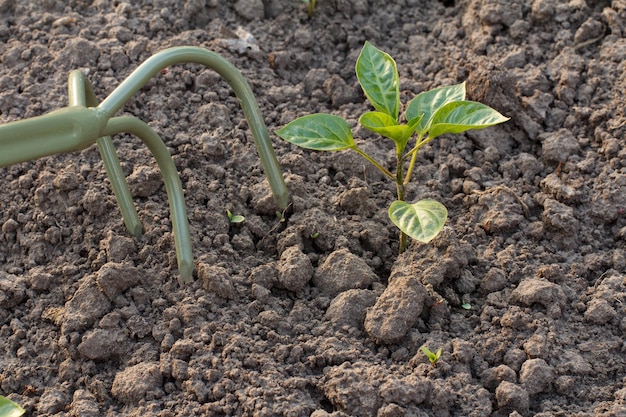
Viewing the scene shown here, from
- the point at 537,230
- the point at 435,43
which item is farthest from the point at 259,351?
the point at 435,43

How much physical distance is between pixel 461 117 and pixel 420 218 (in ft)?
0.85

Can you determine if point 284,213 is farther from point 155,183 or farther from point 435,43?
point 435,43

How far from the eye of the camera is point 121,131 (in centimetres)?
182

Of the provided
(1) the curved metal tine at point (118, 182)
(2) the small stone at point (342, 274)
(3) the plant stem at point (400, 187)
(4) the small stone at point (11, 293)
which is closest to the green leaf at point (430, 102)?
(3) the plant stem at point (400, 187)

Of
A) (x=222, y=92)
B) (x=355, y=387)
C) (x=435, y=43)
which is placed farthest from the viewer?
(x=435, y=43)

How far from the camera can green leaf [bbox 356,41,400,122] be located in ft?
6.57

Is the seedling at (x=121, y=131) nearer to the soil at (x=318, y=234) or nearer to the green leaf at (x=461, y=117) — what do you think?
the soil at (x=318, y=234)

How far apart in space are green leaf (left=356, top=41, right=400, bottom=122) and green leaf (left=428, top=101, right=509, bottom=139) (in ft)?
0.46

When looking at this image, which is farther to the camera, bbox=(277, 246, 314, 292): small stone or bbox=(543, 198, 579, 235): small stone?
bbox=(543, 198, 579, 235): small stone

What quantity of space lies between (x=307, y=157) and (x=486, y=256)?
22.6 inches

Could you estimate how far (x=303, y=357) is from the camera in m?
1.85

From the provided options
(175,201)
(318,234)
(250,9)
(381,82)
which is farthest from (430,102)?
(250,9)

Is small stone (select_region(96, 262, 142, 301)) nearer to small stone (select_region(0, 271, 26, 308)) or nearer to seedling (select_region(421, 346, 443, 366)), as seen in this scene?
small stone (select_region(0, 271, 26, 308))

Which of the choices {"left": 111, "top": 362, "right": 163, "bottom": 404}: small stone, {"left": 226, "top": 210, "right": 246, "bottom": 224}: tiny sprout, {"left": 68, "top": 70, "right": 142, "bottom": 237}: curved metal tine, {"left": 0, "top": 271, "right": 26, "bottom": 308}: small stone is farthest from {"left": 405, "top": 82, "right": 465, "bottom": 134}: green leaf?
{"left": 0, "top": 271, "right": 26, "bottom": 308}: small stone
